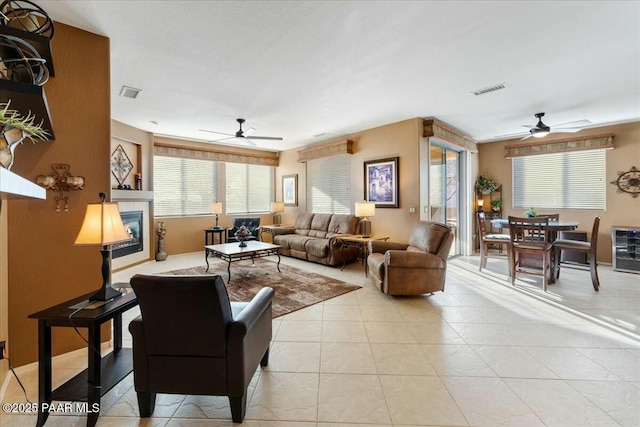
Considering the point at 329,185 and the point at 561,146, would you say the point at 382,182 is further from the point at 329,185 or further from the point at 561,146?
the point at 561,146

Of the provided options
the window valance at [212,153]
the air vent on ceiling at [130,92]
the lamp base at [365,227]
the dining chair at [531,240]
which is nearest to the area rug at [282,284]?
the lamp base at [365,227]

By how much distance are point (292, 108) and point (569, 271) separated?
566 centimetres

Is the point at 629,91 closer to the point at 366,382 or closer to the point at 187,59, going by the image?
the point at 366,382

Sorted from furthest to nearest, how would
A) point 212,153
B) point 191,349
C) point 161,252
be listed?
point 212,153 → point 161,252 → point 191,349

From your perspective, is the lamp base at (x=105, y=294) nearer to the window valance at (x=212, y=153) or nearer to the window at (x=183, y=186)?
the window at (x=183, y=186)

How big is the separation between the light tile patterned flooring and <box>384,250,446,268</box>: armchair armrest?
0.49 m

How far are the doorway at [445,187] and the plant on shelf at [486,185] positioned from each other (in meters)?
0.72

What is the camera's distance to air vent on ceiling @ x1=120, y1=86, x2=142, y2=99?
365 cm

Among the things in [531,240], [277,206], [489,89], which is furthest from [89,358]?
[277,206]

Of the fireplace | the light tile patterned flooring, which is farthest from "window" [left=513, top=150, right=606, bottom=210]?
the fireplace

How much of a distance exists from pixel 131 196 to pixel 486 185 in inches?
309

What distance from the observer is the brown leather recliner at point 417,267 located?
3572mm

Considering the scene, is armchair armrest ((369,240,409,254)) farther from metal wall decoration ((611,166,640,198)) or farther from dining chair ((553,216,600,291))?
metal wall decoration ((611,166,640,198))

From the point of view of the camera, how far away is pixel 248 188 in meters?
7.86
